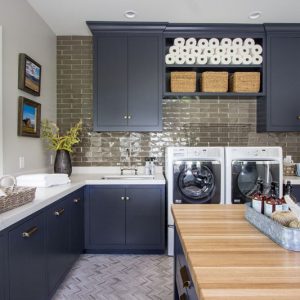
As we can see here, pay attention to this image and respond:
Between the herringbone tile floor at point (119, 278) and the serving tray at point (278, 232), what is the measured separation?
1424mm

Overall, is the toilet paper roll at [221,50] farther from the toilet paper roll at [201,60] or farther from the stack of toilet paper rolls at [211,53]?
the toilet paper roll at [201,60]

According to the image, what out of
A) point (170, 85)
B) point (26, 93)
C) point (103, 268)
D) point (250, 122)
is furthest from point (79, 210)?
point (250, 122)

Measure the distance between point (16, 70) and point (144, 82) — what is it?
1408 mm

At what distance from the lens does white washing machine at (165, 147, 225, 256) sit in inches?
118

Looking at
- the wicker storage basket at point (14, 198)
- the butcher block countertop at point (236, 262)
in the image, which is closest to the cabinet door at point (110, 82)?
the wicker storage basket at point (14, 198)

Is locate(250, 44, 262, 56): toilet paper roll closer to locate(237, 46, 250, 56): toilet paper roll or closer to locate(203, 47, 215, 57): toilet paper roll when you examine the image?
locate(237, 46, 250, 56): toilet paper roll

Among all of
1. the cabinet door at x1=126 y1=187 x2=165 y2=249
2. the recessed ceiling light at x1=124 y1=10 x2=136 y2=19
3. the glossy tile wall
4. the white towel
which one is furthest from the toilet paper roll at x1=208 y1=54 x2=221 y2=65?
the white towel

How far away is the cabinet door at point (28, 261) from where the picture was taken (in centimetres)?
149

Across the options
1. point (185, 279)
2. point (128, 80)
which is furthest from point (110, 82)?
point (185, 279)

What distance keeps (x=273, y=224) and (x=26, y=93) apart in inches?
100

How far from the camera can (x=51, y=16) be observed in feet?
10.3

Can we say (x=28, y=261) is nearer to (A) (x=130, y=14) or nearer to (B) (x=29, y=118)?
(B) (x=29, y=118)

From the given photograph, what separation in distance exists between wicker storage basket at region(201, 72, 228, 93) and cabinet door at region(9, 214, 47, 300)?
2389mm

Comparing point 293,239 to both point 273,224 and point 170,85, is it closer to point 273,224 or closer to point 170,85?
point 273,224
